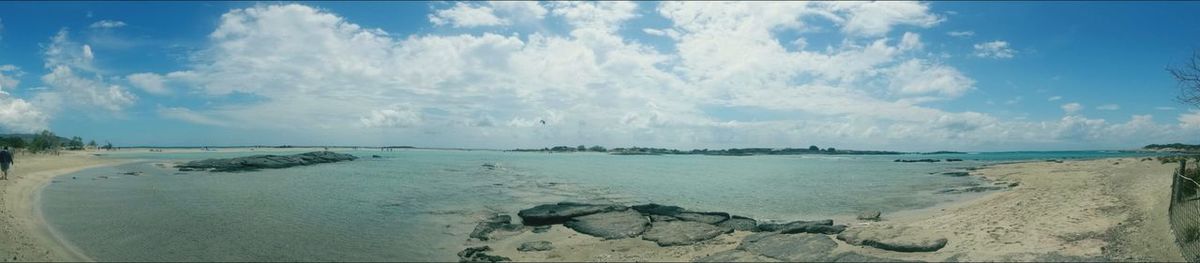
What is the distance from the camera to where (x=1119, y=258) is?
1041 centimetres

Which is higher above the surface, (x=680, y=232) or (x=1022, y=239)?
(x=1022, y=239)

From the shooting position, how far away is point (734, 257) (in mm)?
12250

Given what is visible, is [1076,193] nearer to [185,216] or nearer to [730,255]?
[730,255]

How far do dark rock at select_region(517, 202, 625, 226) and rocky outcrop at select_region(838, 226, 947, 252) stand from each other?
878 centimetres

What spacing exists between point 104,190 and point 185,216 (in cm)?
1446

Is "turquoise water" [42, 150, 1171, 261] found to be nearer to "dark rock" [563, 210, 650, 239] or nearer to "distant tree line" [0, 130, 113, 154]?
"dark rock" [563, 210, 650, 239]

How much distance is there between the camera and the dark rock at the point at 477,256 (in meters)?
12.6

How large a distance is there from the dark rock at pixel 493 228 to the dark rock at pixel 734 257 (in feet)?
22.4

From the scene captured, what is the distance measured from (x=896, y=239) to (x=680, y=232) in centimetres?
572

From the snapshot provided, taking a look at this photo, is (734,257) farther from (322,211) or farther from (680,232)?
(322,211)

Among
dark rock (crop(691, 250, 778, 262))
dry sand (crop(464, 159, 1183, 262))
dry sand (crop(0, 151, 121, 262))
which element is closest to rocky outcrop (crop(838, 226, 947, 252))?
dry sand (crop(464, 159, 1183, 262))

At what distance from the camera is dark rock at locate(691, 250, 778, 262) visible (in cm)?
1198

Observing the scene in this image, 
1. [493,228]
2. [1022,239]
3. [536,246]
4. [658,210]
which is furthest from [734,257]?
[493,228]

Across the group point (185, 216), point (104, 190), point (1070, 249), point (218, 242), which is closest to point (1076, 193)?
point (1070, 249)
